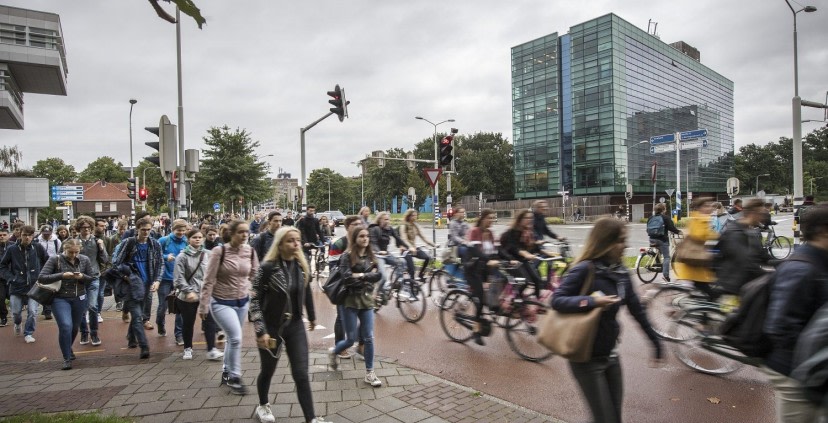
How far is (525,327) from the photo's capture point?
600 cm

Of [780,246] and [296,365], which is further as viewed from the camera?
[780,246]

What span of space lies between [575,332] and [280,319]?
7.30 ft

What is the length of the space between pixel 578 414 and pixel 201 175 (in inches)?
1165

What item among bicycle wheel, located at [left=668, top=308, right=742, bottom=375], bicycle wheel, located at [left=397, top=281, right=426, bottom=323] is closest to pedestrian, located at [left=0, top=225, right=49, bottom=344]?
bicycle wheel, located at [left=397, top=281, right=426, bottom=323]

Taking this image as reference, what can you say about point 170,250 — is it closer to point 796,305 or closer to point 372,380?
point 372,380

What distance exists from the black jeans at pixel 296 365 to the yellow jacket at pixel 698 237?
4.62 metres

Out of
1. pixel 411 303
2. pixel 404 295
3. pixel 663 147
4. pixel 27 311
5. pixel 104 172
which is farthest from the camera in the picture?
pixel 104 172

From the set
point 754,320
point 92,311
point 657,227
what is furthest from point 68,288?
point 657,227

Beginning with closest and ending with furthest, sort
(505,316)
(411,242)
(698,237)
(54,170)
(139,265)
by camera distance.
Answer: (698,237)
(505,316)
(139,265)
(411,242)
(54,170)

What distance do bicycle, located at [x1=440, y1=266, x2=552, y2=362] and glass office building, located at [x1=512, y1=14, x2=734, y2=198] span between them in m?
47.6

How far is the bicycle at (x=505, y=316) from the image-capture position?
589 centimetres

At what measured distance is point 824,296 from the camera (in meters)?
2.38

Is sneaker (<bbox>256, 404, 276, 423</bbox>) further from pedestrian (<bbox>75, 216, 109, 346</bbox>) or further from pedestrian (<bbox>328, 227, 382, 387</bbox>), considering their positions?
pedestrian (<bbox>75, 216, 109, 346</bbox>)

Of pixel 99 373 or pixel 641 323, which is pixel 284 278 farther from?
pixel 99 373
